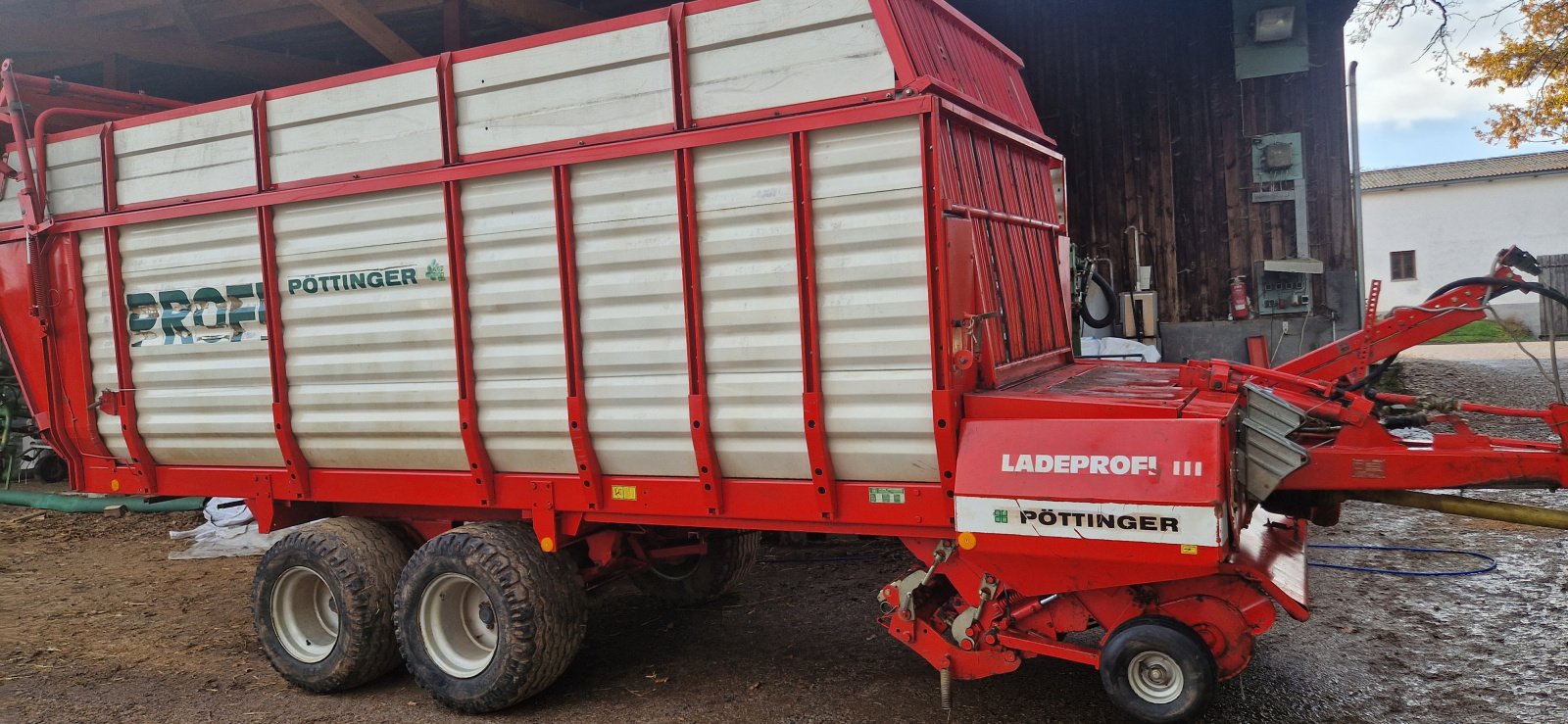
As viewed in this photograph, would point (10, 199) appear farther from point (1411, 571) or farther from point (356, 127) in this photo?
point (1411, 571)

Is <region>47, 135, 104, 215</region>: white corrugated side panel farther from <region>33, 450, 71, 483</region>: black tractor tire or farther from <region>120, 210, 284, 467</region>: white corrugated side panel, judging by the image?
<region>33, 450, 71, 483</region>: black tractor tire

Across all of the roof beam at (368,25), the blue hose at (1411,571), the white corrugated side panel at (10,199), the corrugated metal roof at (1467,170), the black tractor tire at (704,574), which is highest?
the corrugated metal roof at (1467,170)

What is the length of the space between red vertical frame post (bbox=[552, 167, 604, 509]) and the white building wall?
111 ft

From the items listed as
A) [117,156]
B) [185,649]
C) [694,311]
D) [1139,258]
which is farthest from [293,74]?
[1139,258]

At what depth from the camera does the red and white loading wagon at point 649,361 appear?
394cm

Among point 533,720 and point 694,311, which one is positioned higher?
point 694,311

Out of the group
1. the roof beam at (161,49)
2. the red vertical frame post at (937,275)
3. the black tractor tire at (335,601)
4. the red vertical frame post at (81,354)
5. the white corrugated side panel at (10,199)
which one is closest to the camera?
the red vertical frame post at (937,275)

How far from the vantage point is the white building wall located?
32.5 m

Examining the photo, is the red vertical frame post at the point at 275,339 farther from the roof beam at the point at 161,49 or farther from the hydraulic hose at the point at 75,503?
the hydraulic hose at the point at 75,503

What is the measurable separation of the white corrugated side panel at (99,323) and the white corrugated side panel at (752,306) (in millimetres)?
3542

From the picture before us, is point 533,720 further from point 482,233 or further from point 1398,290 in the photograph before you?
point 1398,290

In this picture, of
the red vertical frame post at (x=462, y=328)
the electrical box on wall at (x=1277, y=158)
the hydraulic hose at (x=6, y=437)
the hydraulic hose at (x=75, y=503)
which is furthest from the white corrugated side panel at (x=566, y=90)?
the hydraulic hose at (x=6, y=437)

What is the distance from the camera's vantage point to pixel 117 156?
5.74 metres

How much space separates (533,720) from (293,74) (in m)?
7.60
